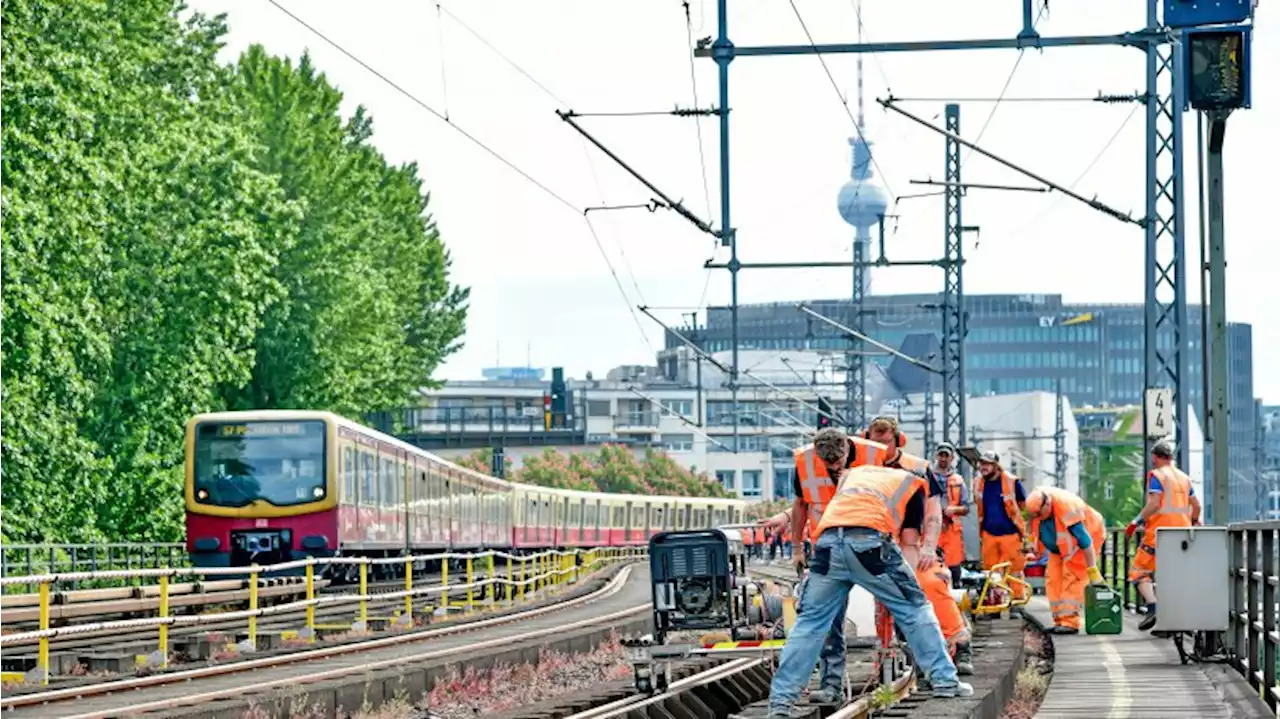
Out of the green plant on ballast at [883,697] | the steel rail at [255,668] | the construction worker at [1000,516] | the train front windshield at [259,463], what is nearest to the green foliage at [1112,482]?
the train front windshield at [259,463]

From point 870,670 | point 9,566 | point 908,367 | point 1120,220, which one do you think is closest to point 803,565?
point 870,670

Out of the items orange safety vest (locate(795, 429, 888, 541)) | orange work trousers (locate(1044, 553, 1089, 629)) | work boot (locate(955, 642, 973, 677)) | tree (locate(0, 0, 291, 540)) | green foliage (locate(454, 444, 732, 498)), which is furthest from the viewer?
green foliage (locate(454, 444, 732, 498))

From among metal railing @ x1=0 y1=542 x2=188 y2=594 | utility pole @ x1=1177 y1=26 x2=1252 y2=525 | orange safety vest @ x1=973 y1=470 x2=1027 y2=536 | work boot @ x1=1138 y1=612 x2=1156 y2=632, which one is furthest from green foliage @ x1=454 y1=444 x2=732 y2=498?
utility pole @ x1=1177 y1=26 x2=1252 y2=525

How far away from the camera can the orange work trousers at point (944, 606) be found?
15656 mm

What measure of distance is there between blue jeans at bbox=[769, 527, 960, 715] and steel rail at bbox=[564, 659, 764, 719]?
2121 millimetres

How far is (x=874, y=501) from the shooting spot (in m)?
13.8

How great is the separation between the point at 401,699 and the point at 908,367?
551 feet

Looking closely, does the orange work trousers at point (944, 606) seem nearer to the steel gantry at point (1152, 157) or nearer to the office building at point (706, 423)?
the steel gantry at point (1152, 157)

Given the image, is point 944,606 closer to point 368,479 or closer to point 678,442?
point 368,479

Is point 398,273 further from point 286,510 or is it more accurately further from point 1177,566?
point 1177,566

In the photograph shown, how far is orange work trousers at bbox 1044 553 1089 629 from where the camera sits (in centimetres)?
2477

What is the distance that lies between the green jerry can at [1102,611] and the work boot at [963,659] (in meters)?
7.46

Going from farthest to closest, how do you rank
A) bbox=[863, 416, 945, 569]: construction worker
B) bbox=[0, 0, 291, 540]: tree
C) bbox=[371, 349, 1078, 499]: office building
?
bbox=[371, 349, 1078, 499]: office building, bbox=[0, 0, 291, 540]: tree, bbox=[863, 416, 945, 569]: construction worker

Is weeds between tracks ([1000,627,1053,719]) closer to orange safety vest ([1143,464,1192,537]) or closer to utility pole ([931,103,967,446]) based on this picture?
orange safety vest ([1143,464,1192,537])
